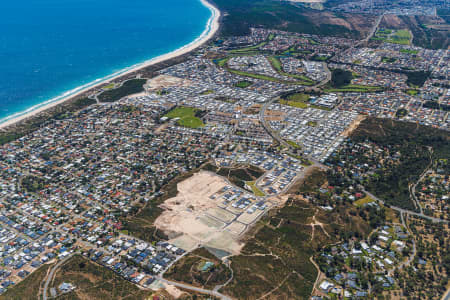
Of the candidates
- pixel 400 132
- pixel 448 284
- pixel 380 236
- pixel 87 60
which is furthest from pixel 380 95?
pixel 87 60

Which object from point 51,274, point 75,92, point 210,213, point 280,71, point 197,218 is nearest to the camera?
point 51,274

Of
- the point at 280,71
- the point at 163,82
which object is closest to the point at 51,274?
the point at 163,82

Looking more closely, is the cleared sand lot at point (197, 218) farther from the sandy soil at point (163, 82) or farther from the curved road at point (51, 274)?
the sandy soil at point (163, 82)

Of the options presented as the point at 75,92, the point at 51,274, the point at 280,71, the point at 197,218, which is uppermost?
the point at 75,92

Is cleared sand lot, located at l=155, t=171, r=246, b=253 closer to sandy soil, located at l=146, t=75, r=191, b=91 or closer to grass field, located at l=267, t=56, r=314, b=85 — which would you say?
sandy soil, located at l=146, t=75, r=191, b=91

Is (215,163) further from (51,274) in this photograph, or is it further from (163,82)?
(163,82)
